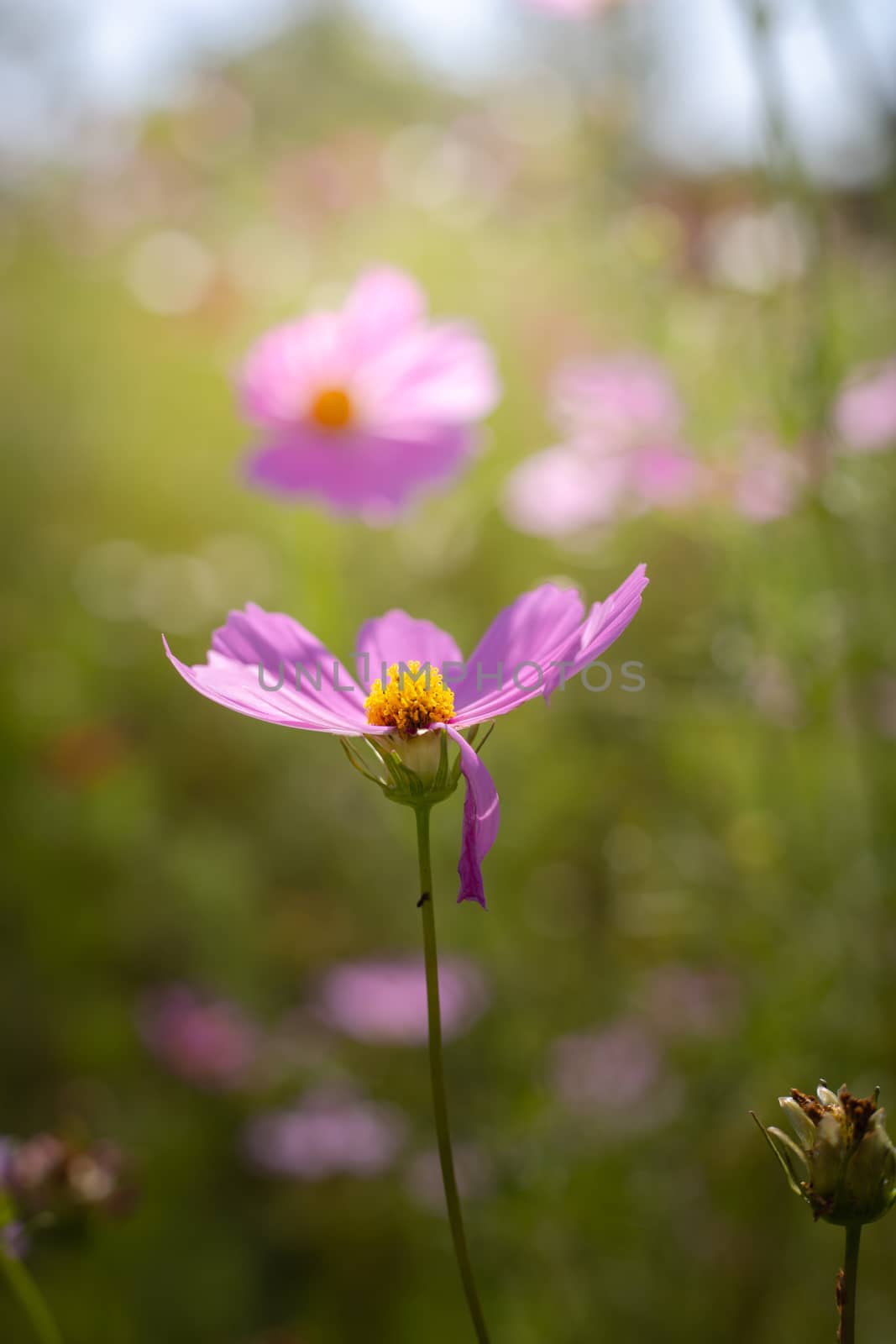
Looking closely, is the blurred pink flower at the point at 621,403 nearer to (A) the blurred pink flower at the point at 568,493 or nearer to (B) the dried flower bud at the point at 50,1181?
(A) the blurred pink flower at the point at 568,493

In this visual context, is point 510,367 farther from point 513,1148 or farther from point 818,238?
point 513,1148

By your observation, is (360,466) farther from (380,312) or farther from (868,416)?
(868,416)

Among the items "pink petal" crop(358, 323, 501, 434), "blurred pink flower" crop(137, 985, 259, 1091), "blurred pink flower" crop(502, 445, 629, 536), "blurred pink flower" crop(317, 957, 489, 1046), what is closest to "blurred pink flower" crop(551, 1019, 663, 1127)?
"blurred pink flower" crop(317, 957, 489, 1046)

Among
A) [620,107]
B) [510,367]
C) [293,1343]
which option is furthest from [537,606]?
[510,367]

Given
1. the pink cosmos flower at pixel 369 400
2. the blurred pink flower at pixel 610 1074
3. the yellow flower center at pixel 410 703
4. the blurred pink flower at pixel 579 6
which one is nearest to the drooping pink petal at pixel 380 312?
the pink cosmos flower at pixel 369 400

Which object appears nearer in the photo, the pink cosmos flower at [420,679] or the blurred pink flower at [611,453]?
the pink cosmos flower at [420,679]

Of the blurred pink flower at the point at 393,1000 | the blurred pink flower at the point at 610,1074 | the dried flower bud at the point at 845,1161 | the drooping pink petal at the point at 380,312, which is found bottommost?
the blurred pink flower at the point at 610,1074

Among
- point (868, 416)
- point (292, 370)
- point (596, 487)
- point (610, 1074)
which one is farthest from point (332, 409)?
point (610, 1074)
